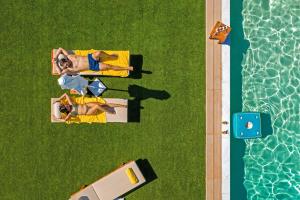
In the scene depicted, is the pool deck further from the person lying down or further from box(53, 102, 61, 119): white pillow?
box(53, 102, 61, 119): white pillow

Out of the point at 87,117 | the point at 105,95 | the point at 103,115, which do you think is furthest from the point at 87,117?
the point at 105,95

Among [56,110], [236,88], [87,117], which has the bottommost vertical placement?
[87,117]

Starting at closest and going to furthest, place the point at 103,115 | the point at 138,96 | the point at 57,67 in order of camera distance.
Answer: the point at 57,67 < the point at 103,115 < the point at 138,96

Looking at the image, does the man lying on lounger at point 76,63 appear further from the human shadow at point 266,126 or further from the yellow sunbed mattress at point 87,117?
the human shadow at point 266,126

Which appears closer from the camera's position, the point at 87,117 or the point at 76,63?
the point at 76,63

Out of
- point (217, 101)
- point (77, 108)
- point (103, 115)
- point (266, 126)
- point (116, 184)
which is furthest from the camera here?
point (266, 126)

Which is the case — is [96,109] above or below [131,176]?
above

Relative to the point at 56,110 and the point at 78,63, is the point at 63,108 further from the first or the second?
the point at 78,63

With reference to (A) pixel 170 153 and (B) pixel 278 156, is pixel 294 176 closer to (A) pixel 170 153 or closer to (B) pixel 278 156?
(B) pixel 278 156
